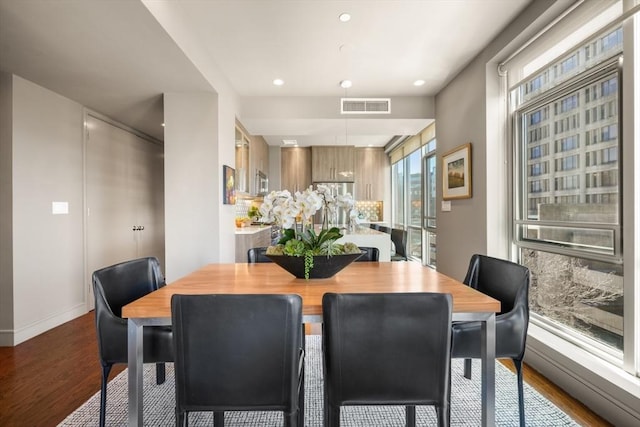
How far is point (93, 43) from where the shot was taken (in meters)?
2.30

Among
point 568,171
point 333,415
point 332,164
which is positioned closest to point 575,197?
point 568,171

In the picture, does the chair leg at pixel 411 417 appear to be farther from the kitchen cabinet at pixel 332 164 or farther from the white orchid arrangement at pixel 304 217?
the kitchen cabinet at pixel 332 164

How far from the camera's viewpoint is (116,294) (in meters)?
1.64

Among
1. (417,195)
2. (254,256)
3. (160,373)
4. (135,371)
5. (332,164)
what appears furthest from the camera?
(332,164)

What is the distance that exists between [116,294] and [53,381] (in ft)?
4.08

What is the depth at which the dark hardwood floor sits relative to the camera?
1839mm

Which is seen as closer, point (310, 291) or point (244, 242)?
point (310, 291)

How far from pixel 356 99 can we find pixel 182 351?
3775 mm

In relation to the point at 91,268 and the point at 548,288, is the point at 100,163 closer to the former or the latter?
the point at 91,268

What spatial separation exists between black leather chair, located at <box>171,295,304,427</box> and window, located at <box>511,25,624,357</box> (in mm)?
1993

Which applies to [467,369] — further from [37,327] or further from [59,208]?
[59,208]

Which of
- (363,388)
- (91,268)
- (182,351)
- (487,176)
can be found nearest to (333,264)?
(363,388)

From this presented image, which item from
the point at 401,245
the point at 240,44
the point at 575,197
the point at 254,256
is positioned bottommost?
the point at 401,245

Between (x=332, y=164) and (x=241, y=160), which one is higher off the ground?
(x=332, y=164)
